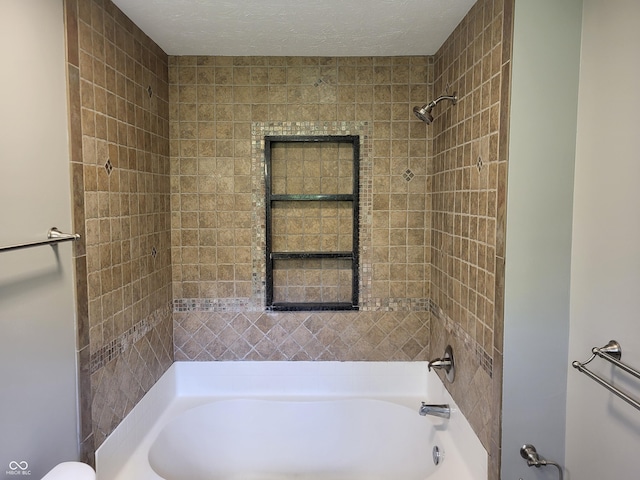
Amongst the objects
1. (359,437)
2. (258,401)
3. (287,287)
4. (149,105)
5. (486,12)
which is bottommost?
(359,437)

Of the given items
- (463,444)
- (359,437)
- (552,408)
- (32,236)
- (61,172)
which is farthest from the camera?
(359,437)

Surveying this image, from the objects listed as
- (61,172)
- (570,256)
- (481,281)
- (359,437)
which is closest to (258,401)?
(359,437)

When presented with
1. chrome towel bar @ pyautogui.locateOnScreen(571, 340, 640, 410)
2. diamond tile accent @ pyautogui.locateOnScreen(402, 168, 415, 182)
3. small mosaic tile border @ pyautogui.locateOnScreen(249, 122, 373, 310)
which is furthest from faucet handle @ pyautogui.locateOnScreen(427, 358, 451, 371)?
diamond tile accent @ pyautogui.locateOnScreen(402, 168, 415, 182)

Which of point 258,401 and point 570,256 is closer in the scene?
point 570,256

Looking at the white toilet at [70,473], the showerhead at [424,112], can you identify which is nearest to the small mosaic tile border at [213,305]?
the white toilet at [70,473]

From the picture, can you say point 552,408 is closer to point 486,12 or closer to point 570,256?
point 570,256

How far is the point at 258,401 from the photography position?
234 cm

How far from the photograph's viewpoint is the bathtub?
2.13 m

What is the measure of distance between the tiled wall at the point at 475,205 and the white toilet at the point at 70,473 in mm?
1327

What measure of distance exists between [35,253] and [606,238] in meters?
1.69

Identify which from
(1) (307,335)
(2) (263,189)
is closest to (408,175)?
(2) (263,189)

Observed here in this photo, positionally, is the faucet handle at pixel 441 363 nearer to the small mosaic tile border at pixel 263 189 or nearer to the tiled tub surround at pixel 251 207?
the tiled tub surround at pixel 251 207

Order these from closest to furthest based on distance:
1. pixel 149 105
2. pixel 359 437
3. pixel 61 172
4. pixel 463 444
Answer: pixel 61 172
pixel 463 444
pixel 149 105
pixel 359 437

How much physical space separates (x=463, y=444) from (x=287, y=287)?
3.97ft
